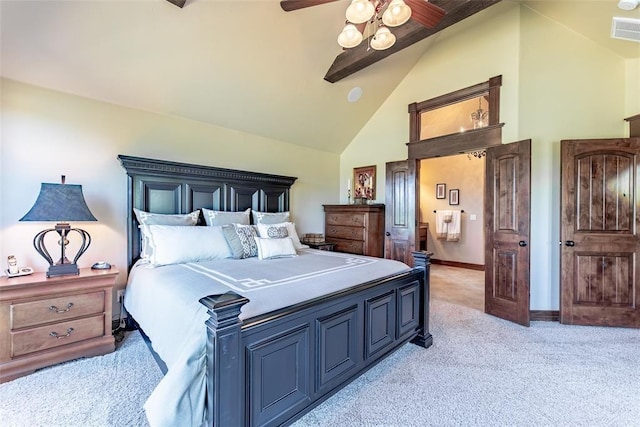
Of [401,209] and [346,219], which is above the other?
[401,209]

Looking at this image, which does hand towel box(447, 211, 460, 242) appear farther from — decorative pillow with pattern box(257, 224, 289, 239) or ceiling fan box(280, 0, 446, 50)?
ceiling fan box(280, 0, 446, 50)

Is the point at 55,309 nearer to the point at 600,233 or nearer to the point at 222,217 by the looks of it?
the point at 222,217

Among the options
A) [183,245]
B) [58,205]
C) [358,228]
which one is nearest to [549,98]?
[358,228]

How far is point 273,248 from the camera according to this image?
9.71 feet

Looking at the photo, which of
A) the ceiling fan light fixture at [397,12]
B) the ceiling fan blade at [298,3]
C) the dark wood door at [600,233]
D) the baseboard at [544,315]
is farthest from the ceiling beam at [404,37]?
the baseboard at [544,315]

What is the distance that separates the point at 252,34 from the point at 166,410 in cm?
312

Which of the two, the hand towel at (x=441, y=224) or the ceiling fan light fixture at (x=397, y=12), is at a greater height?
the ceiling fan light fixture at (x=397, y=12)

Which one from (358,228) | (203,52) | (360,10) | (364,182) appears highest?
(203,52)

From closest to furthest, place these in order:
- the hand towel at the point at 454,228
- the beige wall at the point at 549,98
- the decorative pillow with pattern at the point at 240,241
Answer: the decorative pillow with pattern at the point at 240,241 < the beige wall at the point at 549,98 < the hand towel at the point at 454,228

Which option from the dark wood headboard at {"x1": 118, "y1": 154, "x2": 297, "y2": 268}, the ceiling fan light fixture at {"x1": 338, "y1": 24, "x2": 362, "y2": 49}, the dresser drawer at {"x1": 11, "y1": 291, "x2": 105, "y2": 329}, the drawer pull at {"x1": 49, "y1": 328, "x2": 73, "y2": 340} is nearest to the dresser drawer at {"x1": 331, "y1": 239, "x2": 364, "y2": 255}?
the dark wood headboard at {"x1": 118, "y1": 154, "x2": 297, "y2": 268}

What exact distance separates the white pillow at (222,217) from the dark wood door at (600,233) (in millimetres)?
3779

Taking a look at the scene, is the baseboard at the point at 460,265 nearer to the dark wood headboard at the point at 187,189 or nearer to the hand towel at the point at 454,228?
the hand towel at the point at 454,228

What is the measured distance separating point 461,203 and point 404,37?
14.8ft

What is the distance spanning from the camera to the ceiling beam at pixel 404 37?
247cm
